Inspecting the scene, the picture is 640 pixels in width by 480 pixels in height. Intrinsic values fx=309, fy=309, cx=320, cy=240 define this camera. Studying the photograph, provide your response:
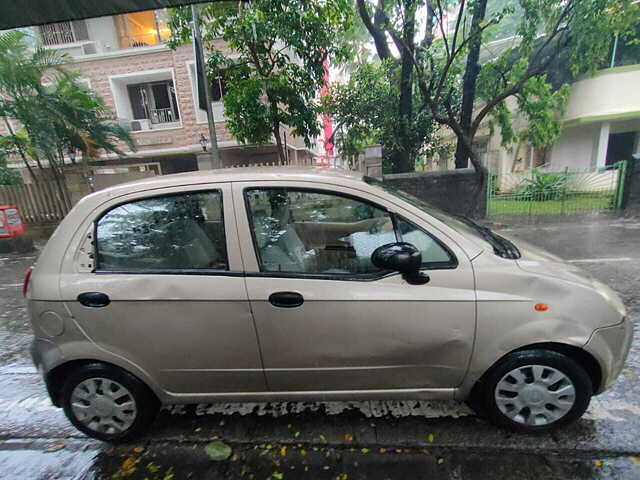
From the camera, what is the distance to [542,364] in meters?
1.81

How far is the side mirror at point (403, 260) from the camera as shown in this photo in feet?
5.53

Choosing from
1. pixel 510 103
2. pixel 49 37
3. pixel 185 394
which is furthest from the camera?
pixel 510 103

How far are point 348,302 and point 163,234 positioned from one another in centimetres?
123

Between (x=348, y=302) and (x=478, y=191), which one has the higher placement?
(x=478, y=191)

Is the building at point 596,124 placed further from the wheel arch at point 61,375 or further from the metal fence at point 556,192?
the wheel arch at point 61,375

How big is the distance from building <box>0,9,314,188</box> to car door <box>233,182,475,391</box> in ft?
36.2

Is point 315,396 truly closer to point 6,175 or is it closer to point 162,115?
point 6,175

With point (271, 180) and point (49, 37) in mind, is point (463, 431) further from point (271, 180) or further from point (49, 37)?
point (49, 37)

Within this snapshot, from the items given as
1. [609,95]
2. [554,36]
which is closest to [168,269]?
[554,36]

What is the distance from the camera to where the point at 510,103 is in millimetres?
14555

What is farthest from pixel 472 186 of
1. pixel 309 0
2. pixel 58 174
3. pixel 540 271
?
pixel 58 174

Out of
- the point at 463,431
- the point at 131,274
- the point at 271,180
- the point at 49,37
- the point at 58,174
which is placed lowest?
the point at 463,431

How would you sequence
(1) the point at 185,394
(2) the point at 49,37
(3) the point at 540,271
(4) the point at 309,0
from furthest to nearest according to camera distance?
(2) the point at 49,37 → (4) the point at 309,0 → (1) the point at 185,394 → (3) the point at 540,271

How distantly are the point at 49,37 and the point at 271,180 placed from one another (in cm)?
1786
